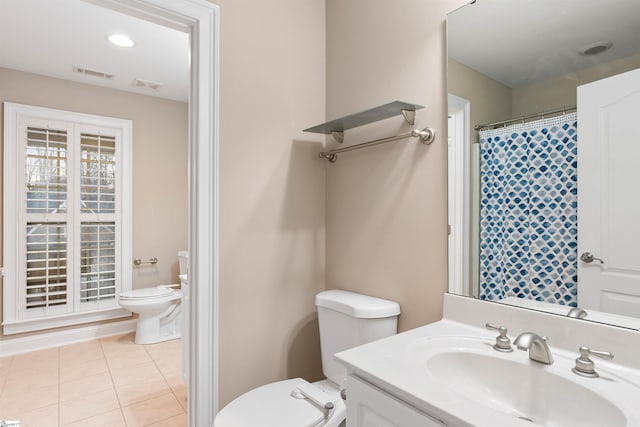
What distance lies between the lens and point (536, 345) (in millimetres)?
927

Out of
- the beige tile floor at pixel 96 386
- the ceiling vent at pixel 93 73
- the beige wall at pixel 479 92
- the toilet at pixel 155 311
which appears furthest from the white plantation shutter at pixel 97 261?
the beige wall at pixel 479 92

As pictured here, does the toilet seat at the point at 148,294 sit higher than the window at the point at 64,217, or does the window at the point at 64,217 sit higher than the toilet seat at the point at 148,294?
the window at the point at 64,217

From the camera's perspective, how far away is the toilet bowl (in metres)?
3.11

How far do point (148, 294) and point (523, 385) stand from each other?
312 centimetres

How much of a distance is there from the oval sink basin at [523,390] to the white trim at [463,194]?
0.31m

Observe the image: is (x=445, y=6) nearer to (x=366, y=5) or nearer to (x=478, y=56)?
(x=478, y=56)

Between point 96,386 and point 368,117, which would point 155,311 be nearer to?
point 96,386

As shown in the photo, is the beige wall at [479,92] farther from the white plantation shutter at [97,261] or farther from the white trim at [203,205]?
the white plantation shutter at [97,261]

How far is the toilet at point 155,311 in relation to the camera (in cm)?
311

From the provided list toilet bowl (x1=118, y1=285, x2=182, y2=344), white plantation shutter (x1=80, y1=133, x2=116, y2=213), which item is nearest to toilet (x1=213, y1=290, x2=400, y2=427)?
toilet bowl (x1=118, y1=285, x2=182, y2=344)

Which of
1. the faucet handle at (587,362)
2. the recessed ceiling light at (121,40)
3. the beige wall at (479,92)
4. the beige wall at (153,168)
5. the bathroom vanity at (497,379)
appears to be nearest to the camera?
the bathroom vanity at (497,379)

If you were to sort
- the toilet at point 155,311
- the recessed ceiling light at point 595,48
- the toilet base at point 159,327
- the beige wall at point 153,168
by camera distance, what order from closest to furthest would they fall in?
Answer: 1. the recessed ceiling light at point 595,48
2. the toilet at point 155,311
3. the toilet base at point 159,327
4. the beige wall at point 153,168

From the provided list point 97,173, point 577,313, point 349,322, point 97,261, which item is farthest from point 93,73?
point 577,313

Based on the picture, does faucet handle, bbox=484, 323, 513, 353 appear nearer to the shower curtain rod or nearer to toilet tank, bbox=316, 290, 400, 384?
toilet tank, bbox=316, 290, 400, 384
